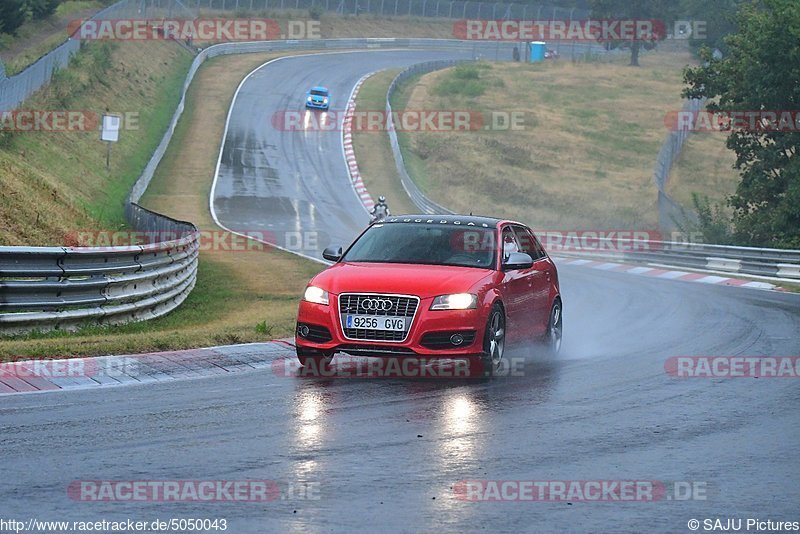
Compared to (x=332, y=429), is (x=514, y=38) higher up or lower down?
higher up

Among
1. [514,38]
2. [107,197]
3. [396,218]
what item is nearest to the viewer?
[396,218]

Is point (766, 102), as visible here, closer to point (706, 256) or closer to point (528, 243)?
point (706, 256)

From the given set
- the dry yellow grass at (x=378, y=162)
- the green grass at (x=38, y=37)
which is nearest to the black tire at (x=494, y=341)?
the green grass at (x=38, y=37)

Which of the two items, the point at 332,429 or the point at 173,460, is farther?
the point at 332,429

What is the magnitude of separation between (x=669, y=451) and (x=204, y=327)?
8.98 metres

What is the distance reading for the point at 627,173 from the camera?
6350cm

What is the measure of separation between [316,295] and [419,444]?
3771 millimetres

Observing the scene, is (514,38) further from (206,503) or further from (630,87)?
(206,503)

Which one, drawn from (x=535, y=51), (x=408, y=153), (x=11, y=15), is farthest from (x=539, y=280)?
(x=535, y=51)

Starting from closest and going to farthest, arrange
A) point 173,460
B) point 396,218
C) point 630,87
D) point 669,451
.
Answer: point 173,460 → point 669,451 → point 396,218 → point 630,87

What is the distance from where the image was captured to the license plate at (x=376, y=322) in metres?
11.3

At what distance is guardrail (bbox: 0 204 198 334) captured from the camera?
13.0 meters

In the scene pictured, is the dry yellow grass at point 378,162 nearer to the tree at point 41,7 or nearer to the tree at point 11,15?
the tree at point 11,15

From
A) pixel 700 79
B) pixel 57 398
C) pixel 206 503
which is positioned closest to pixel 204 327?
pixel 57 398
